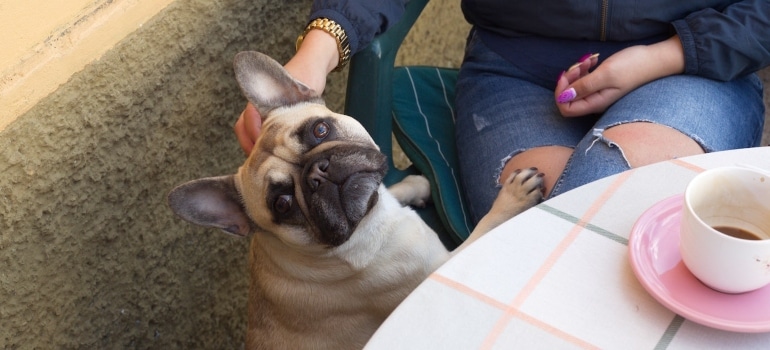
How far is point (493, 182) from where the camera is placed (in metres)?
1.45

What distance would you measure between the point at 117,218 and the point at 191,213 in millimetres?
333

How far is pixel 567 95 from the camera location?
A: 1.43 metres

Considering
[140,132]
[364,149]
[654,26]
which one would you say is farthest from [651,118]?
[140,132]

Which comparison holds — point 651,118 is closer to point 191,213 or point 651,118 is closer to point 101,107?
point 191,213

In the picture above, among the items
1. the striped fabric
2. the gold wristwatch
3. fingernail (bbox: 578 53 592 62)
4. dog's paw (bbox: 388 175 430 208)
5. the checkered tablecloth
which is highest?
the checkered tablecloth

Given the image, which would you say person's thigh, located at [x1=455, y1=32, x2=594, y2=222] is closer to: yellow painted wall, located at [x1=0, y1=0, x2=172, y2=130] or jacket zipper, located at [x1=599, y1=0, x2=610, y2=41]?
jacket zipper, located at [x1=599, y1=0, x2=610, y2=41]

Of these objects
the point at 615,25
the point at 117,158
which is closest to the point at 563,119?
the point at 615,25

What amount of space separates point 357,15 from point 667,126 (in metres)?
0.61

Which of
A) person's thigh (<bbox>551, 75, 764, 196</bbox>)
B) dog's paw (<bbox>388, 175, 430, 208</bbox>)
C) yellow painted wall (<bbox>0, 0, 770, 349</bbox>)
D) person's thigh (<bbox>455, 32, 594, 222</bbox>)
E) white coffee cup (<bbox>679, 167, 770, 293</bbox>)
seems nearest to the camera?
white coffee cup (<bbox>679, 167, 770, 293</bbox>)

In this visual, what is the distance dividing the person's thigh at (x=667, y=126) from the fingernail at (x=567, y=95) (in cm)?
7

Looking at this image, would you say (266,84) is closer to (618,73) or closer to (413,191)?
(413,191)

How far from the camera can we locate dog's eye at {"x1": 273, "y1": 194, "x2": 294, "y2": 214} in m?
1.32

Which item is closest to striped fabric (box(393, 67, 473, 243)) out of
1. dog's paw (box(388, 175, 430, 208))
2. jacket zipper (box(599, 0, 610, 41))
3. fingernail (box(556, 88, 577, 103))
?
dog's paw (box(388, 175, 430, 208))

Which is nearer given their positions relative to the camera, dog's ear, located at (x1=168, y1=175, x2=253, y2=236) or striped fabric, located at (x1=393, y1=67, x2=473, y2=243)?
dog's ear, located at (x1=168, y1=175, x2=253, y2=236)
